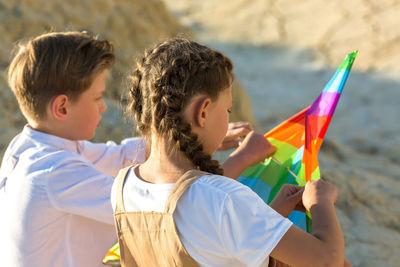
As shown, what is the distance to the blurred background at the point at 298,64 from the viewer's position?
2822 millimetres

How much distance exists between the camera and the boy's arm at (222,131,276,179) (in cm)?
143

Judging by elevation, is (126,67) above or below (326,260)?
above

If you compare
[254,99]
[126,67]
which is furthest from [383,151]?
[126,67]

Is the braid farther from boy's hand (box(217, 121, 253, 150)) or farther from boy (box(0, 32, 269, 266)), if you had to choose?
boy's hand (box(217, 121, 253, 150))

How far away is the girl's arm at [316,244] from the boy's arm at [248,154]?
364 millimetres

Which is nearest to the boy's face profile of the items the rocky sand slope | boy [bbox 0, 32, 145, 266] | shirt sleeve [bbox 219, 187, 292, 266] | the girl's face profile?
boy [bbox 0, 32, 145, 266]

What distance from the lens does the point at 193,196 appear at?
101 centimetres

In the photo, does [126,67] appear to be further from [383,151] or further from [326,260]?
[326,260]

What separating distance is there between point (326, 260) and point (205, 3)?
770cm

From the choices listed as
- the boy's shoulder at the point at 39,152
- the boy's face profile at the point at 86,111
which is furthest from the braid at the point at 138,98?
the boy's face profile at the point at 86,111

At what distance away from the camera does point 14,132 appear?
9.15 ft

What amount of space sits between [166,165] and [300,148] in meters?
0.54

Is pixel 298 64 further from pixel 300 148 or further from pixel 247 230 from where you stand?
pixel 247 230

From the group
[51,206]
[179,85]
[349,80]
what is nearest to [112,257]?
[51,206]
